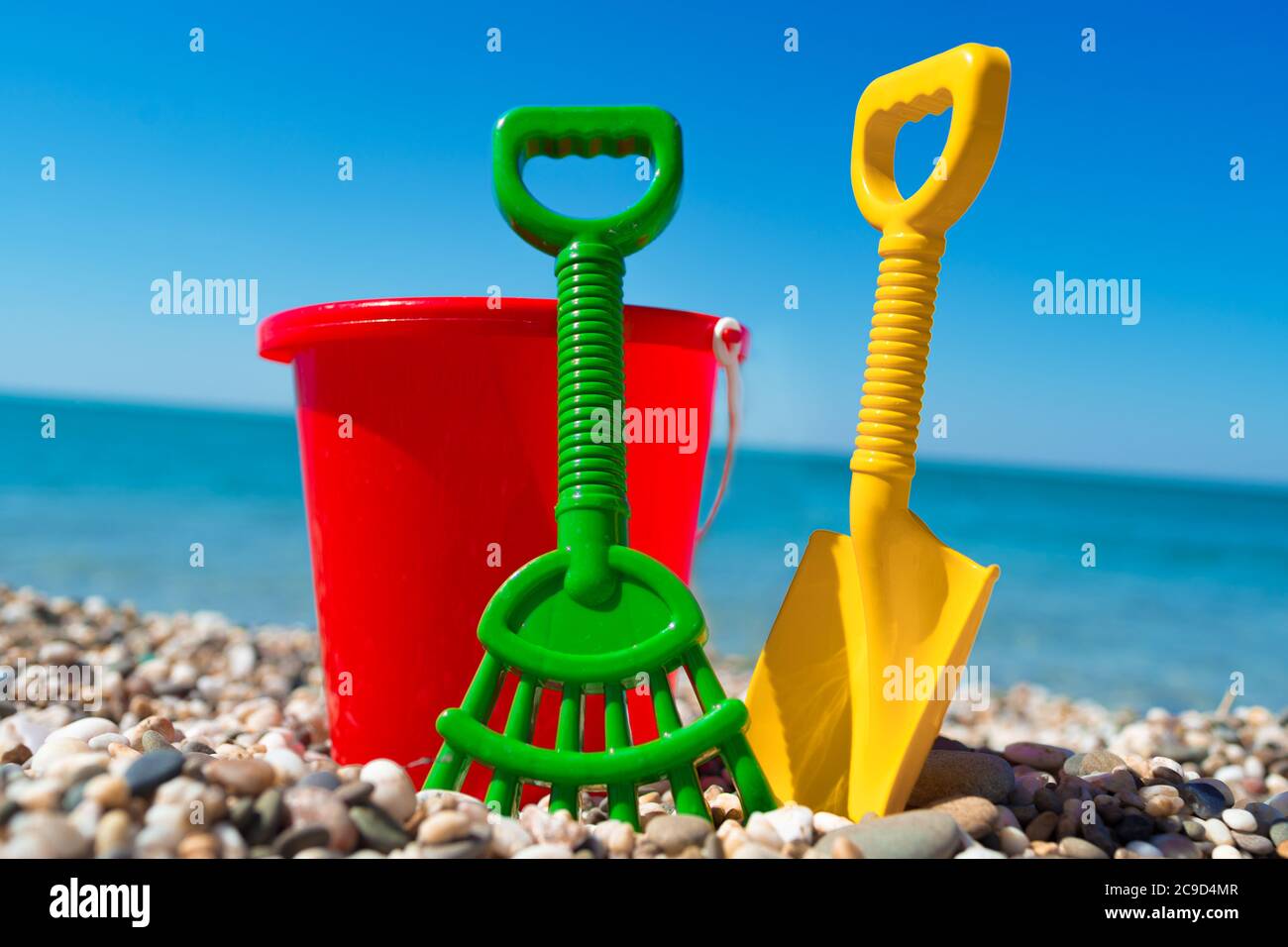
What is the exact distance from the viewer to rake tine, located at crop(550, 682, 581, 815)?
1.42m

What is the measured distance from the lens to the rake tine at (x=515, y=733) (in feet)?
4.69

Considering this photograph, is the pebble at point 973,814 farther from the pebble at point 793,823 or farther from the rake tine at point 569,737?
the rake tine at point 569,737

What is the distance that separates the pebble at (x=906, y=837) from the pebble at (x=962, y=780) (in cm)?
27

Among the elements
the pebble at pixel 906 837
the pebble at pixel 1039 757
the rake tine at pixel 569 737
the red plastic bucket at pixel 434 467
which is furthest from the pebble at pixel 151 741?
the pebble at pixel 1039 757

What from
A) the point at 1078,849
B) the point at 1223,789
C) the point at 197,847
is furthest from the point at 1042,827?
the point at 197,847

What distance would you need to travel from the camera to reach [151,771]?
1198mm

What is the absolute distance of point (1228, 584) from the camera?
34.7 ft

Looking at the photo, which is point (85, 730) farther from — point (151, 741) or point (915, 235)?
point (915, 235)

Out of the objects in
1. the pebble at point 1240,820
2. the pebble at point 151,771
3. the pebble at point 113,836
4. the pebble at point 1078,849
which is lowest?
the pebble at point 1240,820

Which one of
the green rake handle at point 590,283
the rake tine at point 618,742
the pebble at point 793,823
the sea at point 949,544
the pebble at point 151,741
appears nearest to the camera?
the pebble at point 793,823

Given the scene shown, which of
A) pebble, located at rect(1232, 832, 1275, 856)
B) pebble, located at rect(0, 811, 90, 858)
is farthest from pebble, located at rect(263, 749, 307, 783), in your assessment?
pebble, located at rect(1232, 832, 1275, 856)

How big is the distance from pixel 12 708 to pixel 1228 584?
11.2 metres

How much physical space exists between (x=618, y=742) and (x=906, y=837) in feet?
1.35
